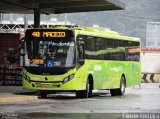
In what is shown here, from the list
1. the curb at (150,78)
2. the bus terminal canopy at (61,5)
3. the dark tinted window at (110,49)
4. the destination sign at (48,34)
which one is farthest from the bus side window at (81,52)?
the curb at (150,78)

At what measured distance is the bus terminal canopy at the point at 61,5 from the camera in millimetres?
29228

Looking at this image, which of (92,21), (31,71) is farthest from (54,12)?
(92,21)

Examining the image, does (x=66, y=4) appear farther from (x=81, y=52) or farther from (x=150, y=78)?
(x=150, y=78)

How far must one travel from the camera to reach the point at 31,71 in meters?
23.4

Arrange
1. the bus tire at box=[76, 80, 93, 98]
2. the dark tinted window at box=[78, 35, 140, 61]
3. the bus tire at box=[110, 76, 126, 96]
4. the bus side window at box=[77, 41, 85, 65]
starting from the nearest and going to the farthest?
the bus side window at box=[77, 41, 85, 65]
the bus tire at box=[76, 80, 93, 98]
the dark tinted window at box=[78, 35, 140, 61]
the bus tire at box=[110, 76, 126, 96]

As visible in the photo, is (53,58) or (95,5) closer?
(53,58)

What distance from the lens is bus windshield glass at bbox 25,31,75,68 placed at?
23.1 metres

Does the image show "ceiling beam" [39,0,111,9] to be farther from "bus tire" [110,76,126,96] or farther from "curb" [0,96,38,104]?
"curb" [0,96,38,104]

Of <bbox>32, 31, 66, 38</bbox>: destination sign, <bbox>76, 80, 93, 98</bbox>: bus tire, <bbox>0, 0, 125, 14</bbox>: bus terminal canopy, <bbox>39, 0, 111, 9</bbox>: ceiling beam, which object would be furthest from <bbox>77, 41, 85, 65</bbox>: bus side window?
<bbox>39, 0, 111, 9</bbox>: ceiling beam

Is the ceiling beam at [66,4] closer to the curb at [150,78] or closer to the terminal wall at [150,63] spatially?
the curb at [150,78]

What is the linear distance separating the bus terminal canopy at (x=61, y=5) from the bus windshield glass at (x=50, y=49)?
527 cm

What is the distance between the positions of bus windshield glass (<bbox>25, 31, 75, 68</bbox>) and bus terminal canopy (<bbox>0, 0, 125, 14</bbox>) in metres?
5.27

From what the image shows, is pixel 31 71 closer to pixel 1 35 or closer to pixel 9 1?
pixel 9 1

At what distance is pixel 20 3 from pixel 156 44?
8715 cm
